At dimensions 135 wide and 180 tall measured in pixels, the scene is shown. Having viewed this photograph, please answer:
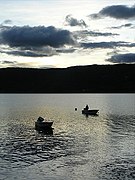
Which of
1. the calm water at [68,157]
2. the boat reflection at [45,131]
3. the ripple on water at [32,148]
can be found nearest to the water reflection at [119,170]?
the calm water at [68,157]

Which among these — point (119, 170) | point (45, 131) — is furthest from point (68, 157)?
point (45, 131)

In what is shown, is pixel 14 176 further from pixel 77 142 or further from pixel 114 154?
pixel 77 142

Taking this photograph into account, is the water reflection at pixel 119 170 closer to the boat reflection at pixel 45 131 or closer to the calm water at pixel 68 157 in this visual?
the calm water at pixel 68 157

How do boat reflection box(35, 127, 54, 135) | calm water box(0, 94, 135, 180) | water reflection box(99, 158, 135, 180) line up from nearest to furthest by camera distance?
water reflection box(99, 158, 135, 180) → calm water box(0, 94, 135, 180) → boat reflection box(35, 127, 54, 135)

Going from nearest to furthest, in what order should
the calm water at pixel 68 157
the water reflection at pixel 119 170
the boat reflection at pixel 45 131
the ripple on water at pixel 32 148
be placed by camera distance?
the water reflection at pixel 119 170 → the calm water at pixel 68 157 → the ripple on water at pixel 32 148 → the boat reflection at pixel 45 131

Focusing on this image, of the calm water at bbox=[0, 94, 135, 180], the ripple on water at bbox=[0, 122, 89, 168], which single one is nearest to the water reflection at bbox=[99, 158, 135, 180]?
the calm water at bbox=[0, 94, 135, 180]

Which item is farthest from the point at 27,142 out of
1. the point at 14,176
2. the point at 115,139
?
the point at 14,176

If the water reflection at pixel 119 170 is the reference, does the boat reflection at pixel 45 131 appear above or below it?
below

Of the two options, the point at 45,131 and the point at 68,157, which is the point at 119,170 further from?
the point at 45,131

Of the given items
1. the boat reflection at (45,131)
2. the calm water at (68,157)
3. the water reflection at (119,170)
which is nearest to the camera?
the water reflection at (119,170)

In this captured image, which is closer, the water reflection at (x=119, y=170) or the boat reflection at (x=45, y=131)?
the water reflection at (x=119, y=170)

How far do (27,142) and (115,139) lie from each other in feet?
48.9

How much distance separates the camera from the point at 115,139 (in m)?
61.5

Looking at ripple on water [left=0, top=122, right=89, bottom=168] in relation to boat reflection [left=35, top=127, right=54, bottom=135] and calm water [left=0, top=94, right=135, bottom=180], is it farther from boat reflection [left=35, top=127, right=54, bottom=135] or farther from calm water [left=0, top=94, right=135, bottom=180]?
boat reflection [left=35, top=127, right=54, bottom=135]
